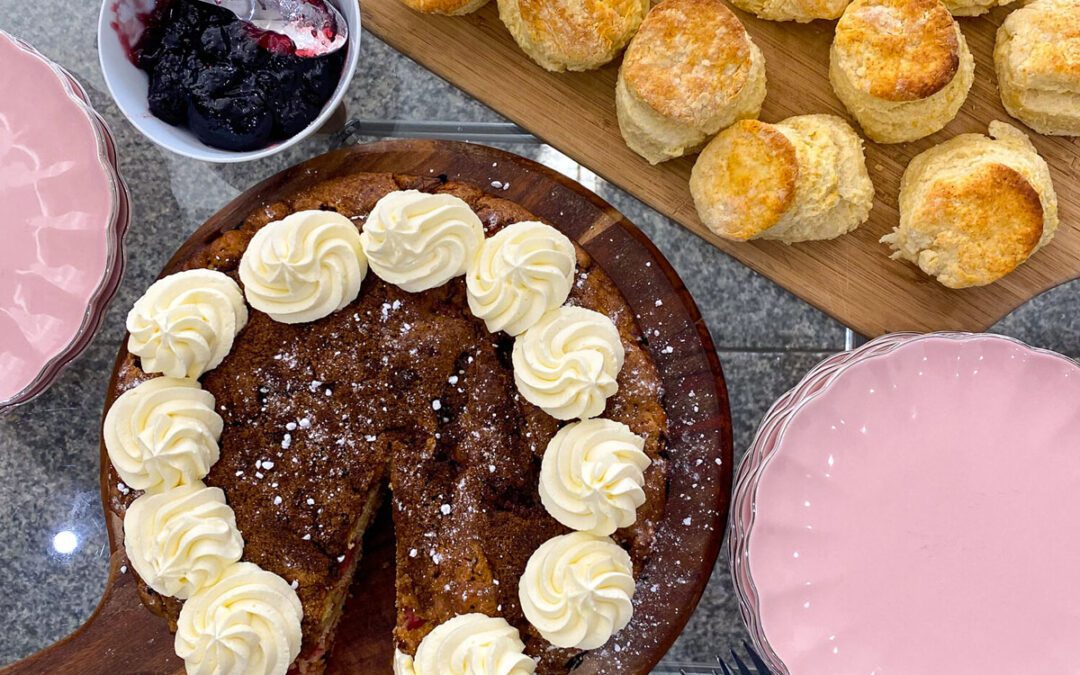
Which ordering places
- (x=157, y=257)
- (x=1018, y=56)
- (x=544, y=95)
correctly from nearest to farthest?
(x=1018, y=56), (x=544, y=95), (x=157, y=257)

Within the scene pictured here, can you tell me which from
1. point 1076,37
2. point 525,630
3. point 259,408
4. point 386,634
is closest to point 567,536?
point 525,630

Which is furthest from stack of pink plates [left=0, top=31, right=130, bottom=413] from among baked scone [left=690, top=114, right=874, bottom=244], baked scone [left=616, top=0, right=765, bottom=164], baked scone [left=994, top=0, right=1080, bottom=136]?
baked scone [left=994, top=0, right=1080, bottom=136]

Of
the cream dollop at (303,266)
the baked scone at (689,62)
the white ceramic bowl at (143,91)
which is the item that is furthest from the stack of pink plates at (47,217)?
the baked scone at (689,62)

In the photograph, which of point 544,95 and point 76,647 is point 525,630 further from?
point 544,95

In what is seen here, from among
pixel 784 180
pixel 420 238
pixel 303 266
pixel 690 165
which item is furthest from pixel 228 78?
pixel 784 180

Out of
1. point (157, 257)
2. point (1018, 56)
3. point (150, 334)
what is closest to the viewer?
point (150, 334)

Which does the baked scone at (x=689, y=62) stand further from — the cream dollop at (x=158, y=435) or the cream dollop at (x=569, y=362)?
the cream dollop at (x=158, y=435)

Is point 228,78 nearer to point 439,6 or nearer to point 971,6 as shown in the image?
point 439,6
